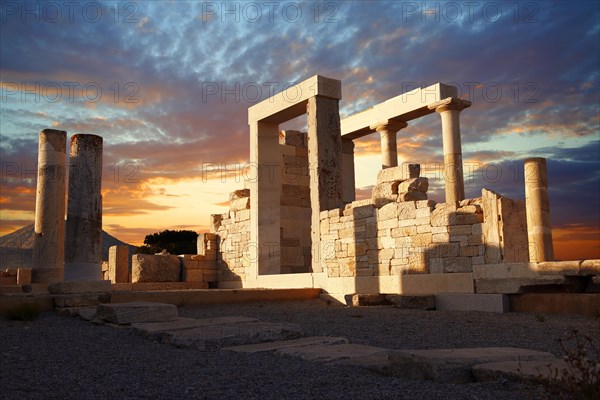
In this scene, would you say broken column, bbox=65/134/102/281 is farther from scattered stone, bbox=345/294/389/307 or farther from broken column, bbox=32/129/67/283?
scattered stone, bbox=345/294/389/307

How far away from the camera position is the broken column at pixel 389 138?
18.5 metres

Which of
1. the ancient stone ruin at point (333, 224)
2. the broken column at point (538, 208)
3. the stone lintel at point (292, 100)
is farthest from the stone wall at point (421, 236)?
the stone lintel at point (292, 100)

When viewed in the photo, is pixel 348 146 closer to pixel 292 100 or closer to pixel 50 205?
pixel 292 100

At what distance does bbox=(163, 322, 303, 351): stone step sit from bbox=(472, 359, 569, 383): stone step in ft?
9.69

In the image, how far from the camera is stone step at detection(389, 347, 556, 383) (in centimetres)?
407

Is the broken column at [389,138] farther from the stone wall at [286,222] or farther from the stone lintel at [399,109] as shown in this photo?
the stone wall at [286,222]

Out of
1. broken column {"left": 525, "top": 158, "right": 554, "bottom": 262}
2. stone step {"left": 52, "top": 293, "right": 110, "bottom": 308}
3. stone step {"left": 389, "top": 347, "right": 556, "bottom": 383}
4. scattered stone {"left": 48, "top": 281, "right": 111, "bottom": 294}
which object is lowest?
stone step {"left": 389, "top": 347, "right": 556, "bottom": 383}

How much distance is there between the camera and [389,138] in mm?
18609

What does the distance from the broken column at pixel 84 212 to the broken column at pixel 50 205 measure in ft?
6.07

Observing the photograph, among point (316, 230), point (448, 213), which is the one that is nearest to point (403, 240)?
point (448, 213)

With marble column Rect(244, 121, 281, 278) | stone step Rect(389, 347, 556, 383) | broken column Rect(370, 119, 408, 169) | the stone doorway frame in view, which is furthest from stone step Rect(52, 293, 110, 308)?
broken column Rect(370, 119, 408, 169)

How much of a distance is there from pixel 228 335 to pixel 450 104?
11.9 m

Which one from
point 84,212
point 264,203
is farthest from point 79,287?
point 264,203

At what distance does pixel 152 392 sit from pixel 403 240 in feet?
28.9
